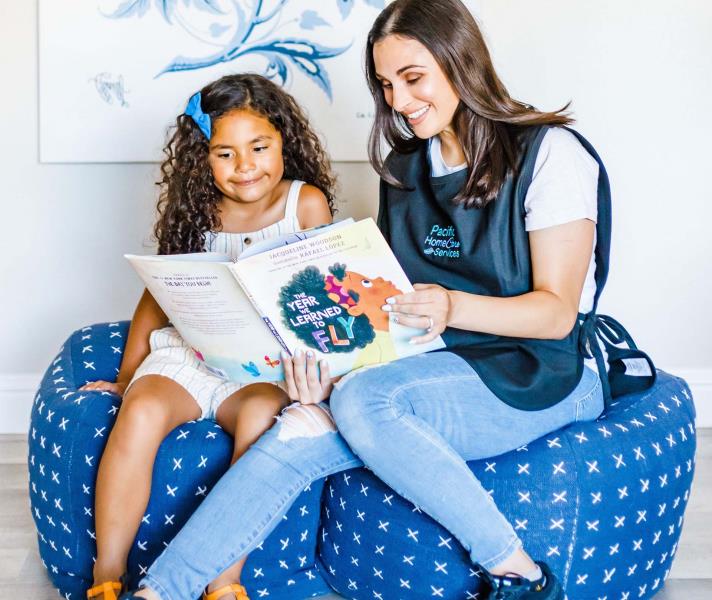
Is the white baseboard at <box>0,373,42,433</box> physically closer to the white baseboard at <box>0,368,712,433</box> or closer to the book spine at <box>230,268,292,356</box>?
the white baseboard at <box>0,368,712,433</box>

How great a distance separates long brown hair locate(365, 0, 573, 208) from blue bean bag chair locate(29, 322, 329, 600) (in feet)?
2.04

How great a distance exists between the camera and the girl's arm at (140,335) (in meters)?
1.80

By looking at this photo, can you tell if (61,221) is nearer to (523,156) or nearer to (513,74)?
(513,74)

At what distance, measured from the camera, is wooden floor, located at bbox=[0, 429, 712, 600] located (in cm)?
163

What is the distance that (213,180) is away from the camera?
1.80 meters

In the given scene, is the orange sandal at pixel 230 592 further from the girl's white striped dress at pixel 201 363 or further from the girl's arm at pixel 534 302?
the girl's arm at pixel 534 302

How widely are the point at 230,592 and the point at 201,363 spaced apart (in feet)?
1.47

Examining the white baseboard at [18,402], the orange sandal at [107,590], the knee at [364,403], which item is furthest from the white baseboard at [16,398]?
the knee at [364,403]

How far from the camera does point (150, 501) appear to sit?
152 cm

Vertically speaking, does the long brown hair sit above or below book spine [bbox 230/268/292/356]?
above

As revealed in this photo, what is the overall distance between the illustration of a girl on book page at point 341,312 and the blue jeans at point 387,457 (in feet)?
0.15

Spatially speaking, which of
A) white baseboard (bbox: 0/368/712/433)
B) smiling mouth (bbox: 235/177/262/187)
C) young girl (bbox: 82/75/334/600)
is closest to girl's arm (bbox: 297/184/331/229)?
young girl (bbox: 82/75/334/600)

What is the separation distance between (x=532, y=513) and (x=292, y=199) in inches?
30.9

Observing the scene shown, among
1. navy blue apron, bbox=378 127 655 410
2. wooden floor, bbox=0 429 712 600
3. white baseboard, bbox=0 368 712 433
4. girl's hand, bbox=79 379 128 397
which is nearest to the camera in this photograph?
navy blue apron, bbox=378 127 655 410
